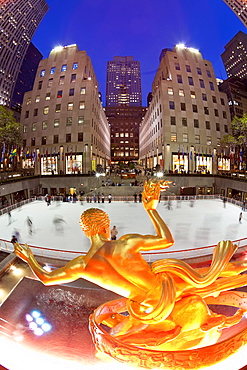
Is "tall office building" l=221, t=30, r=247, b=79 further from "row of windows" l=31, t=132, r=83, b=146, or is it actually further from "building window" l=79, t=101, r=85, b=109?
"row of windows" l=31, t=132, r=83, b=146

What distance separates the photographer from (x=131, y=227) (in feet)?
41.4

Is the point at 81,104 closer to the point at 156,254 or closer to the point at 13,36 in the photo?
the point at 156,254

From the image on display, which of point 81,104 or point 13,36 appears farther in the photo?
point 13,36

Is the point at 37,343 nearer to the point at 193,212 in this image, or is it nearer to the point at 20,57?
the point at 193,212

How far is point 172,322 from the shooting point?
316cm

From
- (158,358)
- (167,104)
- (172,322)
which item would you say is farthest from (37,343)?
(167,104)

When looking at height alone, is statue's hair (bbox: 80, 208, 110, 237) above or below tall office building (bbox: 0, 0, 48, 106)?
below

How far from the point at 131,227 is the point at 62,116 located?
35162mm

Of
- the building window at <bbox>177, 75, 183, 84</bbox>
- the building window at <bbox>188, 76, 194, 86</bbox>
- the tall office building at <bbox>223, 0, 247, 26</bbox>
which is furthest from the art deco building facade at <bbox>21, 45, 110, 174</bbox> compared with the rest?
the tall office building at <bbox>223, 0, 247, 26</bbox>

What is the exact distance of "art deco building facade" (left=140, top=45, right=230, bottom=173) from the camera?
130 feet

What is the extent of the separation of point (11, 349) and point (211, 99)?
165ft

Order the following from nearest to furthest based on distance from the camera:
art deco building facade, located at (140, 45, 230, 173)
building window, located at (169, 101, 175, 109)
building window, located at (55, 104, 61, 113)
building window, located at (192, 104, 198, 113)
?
art deco building facade, located at (140, 45, 230, 173) → building window, located at (169, 101, 175, 109) → building window, located at (55, 104, 61, 113) → building window, located at (192, 104, 198, 113)

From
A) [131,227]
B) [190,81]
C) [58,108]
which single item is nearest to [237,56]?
[190,81]

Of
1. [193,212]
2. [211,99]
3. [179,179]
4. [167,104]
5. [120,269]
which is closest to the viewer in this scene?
[120,269]
